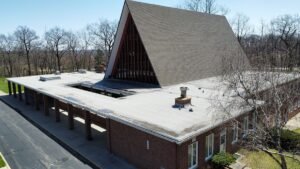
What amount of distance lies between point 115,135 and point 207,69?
1375 cm

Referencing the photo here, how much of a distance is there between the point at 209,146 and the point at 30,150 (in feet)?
35.5

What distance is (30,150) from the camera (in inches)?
557

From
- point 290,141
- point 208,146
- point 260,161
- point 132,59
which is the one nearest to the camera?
point 208,146

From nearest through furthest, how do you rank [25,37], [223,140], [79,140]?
1. [223,140]
2. [79,140]
3. [25,37]

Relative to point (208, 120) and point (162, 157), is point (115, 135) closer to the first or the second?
point (162, 157)

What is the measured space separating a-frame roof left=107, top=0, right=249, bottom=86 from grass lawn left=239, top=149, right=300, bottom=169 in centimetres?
652

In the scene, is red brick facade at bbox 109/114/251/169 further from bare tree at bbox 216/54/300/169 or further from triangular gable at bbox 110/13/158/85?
triangular gable at bbox 110/13/158/85

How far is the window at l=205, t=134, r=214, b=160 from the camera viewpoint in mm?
11453

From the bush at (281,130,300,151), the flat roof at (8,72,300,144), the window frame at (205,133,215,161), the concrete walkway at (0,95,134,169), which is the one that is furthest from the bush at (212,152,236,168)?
the bush at (281,130,300,151)

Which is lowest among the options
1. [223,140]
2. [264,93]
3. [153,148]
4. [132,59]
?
[223,140]

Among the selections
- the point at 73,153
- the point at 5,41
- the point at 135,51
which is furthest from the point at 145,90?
the point at 5,41

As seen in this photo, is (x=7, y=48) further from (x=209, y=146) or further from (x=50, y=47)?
(x=209, y=146)

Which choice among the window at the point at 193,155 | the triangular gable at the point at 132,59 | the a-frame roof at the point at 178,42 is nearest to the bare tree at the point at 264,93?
the window at the point at 193,155

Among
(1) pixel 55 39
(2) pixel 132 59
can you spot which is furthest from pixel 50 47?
(2) pixel 132 59
